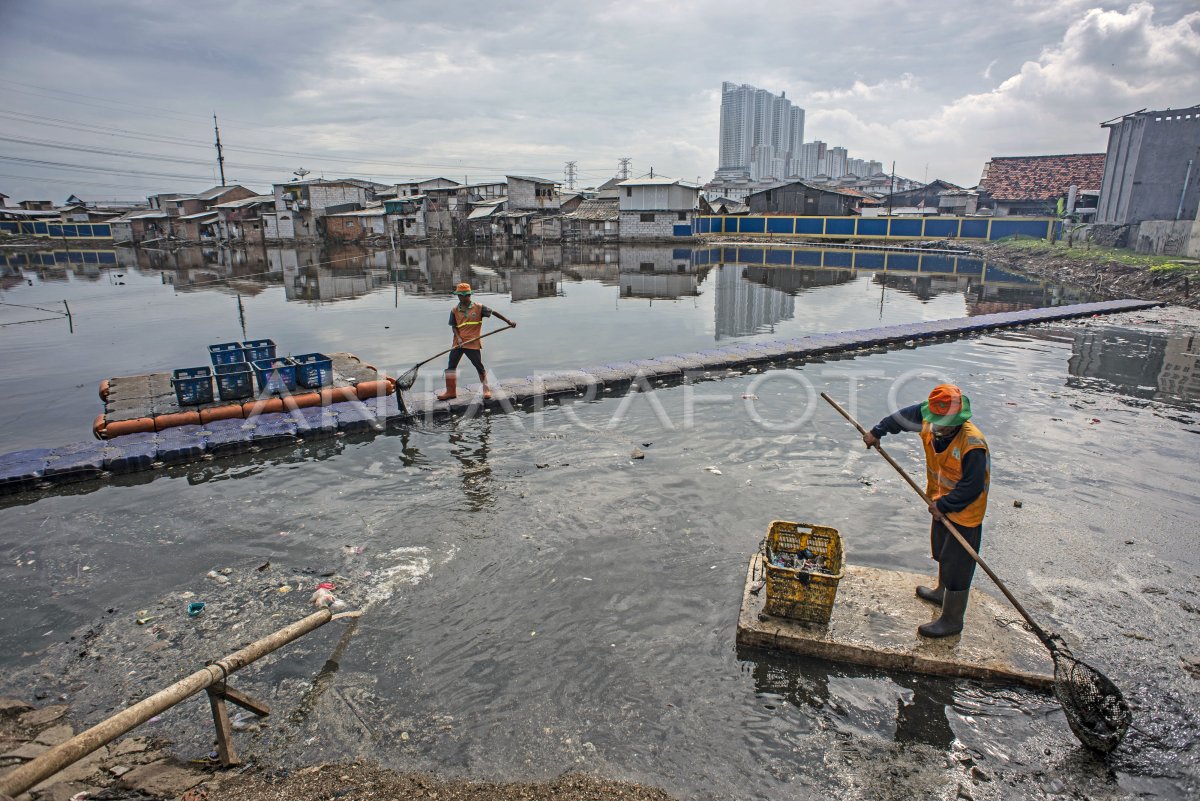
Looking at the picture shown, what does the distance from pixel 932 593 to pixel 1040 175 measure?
178ft

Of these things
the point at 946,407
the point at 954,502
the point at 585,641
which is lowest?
the point at 585,641

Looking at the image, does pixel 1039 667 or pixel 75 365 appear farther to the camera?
pixel 75 365

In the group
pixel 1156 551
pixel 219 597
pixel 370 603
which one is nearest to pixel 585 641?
pixel 370 603

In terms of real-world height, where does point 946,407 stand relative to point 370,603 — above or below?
above

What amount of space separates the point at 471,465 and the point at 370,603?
278cm

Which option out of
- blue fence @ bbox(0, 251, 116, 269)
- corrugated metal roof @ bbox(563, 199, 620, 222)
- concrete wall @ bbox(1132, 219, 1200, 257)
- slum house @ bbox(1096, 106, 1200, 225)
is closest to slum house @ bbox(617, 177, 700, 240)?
corrugated metal roof @ bbox(563, 199, 620, 222)

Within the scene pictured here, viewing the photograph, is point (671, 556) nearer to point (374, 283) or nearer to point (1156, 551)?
point (1156, 551)

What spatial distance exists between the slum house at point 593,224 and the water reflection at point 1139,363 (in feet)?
128

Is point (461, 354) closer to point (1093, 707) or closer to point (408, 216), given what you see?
point (1093, 707)

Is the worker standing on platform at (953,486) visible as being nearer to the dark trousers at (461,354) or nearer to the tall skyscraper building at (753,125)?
the dark trousers at (461,354)

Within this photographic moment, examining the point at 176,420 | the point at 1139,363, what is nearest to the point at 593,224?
Answer: the point at 1139,363

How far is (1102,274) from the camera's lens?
2397 centimetres

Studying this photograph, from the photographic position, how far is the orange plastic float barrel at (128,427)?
8.06 meters

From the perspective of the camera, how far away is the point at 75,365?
1247cm
